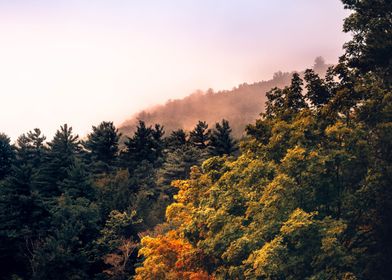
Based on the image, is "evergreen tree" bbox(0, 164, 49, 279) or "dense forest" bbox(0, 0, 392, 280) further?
"evergreen tree" bbox(0, 164, 49, 279)

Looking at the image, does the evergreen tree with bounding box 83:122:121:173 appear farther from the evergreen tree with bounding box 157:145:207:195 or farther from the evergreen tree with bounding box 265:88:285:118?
the evergreen tree with bounding box 265:88:285:118

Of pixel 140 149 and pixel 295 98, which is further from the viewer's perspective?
pixel 140 149

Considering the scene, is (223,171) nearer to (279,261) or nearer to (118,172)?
(279,261)

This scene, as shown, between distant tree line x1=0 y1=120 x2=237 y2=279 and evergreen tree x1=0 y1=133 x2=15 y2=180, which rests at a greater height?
evergreen tree x1=0 y1=133 x2=15 y2=180

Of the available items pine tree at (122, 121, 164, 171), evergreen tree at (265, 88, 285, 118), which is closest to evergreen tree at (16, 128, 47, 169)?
pine tree at (122, 121, 164, 171)

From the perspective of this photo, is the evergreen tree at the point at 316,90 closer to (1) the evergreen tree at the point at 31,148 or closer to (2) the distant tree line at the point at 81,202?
(2) the distant tree line at the point at 81,202

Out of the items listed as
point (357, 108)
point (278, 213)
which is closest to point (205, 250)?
point (278, 213)

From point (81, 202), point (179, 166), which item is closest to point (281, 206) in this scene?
point (81, 202)

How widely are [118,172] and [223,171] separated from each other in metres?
28.2

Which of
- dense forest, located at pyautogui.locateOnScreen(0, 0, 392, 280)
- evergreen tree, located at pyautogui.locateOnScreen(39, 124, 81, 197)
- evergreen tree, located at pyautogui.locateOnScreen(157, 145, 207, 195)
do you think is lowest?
dense forest, located at pyautogui.locateOnScreen(0, 0, 392, 280)

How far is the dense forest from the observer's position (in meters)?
25.1

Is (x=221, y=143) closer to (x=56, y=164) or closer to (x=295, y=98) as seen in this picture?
(x=56, y=164)

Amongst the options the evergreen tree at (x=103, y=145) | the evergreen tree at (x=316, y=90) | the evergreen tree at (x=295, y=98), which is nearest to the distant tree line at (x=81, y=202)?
the evergreen tree at (x=103, y=145)

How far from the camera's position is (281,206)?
25.8 metres
